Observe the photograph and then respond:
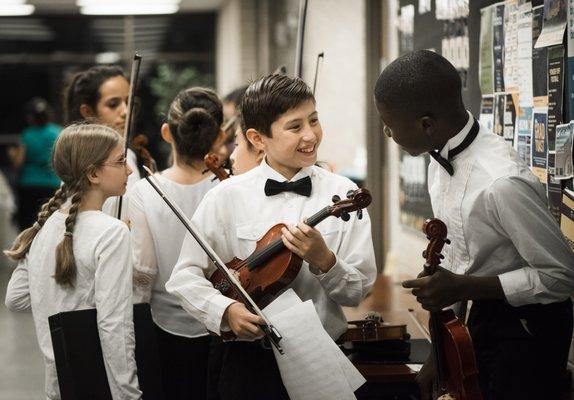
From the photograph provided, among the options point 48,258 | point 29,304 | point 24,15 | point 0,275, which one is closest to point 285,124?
point 48,258

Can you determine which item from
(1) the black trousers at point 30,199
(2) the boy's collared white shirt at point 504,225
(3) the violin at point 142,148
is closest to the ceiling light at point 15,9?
(1) the black trousers at point 30,199

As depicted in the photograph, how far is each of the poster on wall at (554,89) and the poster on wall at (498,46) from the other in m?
0.41

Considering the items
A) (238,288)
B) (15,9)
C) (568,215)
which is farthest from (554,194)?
(15,9)

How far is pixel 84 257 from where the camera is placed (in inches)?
99.4

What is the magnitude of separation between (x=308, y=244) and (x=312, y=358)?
273 millimetres

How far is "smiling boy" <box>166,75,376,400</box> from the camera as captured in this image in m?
2.34

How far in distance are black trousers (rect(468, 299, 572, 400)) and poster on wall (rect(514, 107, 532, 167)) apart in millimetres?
764

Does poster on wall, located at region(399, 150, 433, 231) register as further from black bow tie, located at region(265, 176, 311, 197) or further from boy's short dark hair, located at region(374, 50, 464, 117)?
boy's short dark hair, located at region(374, 50, 464, 117)

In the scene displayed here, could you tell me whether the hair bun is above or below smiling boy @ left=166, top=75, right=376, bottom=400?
above

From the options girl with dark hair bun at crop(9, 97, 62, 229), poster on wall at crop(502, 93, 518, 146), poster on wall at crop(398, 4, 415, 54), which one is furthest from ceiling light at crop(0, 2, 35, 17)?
poster on wall at crop(502, 93, 518, 146)

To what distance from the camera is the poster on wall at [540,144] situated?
2.66 m

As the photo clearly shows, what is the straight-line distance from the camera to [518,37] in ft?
9.29

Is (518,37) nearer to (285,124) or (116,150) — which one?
(285,124)

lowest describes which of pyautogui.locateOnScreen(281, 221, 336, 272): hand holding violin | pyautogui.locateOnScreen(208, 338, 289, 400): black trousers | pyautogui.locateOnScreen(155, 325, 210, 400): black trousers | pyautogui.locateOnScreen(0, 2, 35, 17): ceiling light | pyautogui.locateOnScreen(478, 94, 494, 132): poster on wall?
pyautogui.locateOnScreen(155, 325, 210, 400): black trousers
